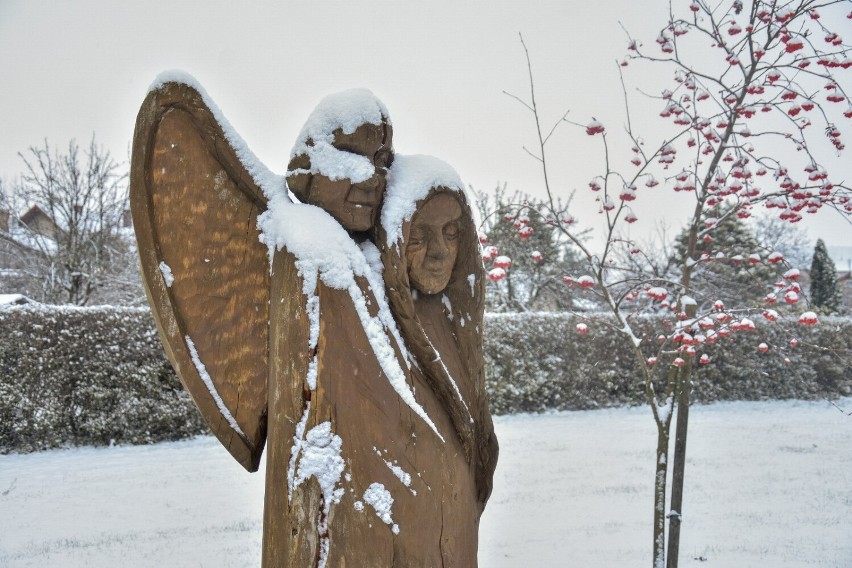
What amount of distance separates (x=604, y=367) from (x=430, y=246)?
38.6ft

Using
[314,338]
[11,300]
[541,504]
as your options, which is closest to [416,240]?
[314,338]

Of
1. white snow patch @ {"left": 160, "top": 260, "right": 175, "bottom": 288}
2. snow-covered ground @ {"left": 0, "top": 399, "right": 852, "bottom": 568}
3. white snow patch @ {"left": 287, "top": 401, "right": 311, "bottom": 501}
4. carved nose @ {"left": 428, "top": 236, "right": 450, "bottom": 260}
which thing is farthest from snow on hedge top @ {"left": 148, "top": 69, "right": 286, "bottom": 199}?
snow-covered ground @ {"left": 0, "top": 399, "right": 852, "bottom": 568}

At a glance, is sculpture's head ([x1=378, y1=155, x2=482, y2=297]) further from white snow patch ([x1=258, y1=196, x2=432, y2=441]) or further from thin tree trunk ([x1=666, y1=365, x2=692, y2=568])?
thin tree trunk ([x1=666, y1=365, x2=692, y2=568])

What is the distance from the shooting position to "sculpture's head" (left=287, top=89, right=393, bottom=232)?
6.44 ft

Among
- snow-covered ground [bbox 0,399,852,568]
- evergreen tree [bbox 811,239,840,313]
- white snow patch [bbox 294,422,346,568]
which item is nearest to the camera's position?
white snow patch [bbox 294,422,346,568]

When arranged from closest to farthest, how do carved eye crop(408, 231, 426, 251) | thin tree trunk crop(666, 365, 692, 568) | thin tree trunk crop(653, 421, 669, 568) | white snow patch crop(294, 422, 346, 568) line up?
1. white snow patch crop(294, 422, 346, 568)
2. carved eye crop(408, 231, 426, 251)
3. thin tree trunk crop(653, 421, 669, 568)
4. thin tree trunk crop(666, 365, 692, 568)

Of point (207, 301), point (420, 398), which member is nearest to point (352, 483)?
point (420, 398)

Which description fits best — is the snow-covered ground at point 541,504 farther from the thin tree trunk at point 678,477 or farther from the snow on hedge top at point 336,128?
the snow on hedge top at point 336,128

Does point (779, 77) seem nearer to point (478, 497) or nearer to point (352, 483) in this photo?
point (478, 497)

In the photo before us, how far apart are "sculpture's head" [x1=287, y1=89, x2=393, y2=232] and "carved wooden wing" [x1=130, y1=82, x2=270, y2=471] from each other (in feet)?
0.61

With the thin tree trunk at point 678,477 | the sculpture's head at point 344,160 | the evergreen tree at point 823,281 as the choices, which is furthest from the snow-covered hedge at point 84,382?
the evergreen tree at point 823,281

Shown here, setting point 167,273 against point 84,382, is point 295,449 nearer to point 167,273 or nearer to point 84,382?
point 167,273

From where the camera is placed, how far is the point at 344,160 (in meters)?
1.97

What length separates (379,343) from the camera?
6.17 ft
